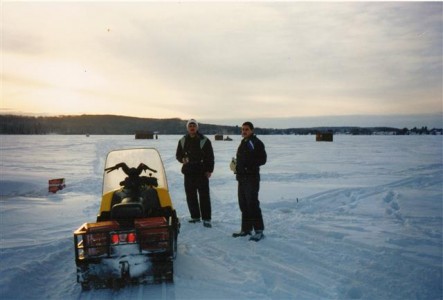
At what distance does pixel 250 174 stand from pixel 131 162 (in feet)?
6.54

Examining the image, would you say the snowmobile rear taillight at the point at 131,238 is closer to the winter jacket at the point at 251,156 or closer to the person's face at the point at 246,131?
the winter jacket at the point at 251,156

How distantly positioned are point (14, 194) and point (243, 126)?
865cm

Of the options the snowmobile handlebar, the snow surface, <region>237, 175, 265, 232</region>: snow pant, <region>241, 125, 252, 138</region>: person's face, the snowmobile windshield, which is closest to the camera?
the snow surface

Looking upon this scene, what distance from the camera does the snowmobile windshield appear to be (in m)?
4.59

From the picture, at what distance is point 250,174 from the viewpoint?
5793mm

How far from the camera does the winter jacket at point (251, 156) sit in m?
5.72

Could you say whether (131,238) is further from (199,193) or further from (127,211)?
(199,193)

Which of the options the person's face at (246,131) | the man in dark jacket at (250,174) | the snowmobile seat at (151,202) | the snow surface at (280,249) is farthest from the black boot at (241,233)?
the snowmobile seat at (151,202)

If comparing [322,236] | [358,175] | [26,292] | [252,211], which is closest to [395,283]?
[322,236]

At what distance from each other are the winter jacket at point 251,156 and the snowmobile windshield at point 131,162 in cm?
153

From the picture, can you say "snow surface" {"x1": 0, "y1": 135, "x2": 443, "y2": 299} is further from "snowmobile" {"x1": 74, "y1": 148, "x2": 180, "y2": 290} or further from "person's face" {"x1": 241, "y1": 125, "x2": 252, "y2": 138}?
"person's face" {"x1": 241, "y1": 125, "x2": 252, "y2": 138}

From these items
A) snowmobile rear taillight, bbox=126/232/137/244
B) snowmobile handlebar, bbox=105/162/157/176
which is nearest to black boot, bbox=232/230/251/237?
snowmobile handlebar, bbox=105/162/157/176

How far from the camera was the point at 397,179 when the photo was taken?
1184cm

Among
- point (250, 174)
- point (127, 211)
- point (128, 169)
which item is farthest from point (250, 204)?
point (127, 211)
